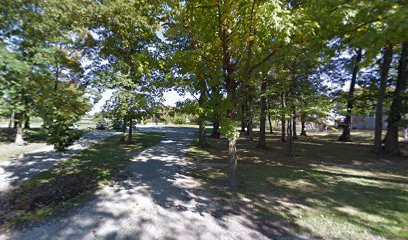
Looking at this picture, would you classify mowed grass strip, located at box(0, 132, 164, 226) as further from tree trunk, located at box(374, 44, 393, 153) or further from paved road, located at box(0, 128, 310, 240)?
tree trunk, located at box(374, 44, 393, 153)

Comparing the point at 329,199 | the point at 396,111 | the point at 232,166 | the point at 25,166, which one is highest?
the point at 396,111

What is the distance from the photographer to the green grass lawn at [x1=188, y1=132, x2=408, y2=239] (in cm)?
455

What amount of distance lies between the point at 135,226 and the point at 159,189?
212 cm

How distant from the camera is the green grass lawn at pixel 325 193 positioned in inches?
179

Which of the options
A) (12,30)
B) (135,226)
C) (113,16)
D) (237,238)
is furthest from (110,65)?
(237,238)

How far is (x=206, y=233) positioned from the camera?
4238 mm

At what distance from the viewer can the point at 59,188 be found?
21.5ft

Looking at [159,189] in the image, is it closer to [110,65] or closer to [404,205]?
[404,205]

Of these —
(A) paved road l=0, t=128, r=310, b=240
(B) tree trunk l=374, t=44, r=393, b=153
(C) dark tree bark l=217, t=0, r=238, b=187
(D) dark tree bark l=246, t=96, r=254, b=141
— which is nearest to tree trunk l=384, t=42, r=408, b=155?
(B) tree trunk l=374, t=44, r=393, b=153

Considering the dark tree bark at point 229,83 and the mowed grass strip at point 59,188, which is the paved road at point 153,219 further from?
the dark tree bark at point 229,83

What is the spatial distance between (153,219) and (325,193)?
15.3 ft

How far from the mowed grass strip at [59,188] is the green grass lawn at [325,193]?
3311 millimetres

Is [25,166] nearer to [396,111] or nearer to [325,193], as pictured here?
[325,193]

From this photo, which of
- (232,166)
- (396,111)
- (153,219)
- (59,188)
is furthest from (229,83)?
(396,111)
